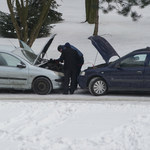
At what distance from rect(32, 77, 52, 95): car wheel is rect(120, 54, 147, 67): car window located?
2182mm

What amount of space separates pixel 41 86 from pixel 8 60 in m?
1.21

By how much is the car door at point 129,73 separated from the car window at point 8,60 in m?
2.77

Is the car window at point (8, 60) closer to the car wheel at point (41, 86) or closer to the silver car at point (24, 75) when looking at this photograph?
the silver car at point (24, 75)

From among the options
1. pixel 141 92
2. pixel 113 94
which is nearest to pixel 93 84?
pixel 113 94

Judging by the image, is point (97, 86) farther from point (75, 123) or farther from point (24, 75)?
point (75, 123)

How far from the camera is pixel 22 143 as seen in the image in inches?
293

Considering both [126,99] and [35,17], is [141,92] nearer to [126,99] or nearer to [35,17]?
[126,99]

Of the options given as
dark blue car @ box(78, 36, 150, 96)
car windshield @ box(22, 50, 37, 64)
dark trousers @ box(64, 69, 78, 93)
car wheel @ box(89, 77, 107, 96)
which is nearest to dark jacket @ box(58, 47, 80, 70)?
dark trousers @ box(64, 69, 78, 93)

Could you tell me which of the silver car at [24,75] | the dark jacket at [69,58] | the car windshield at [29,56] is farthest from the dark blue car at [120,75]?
the car windshield at [29,56]

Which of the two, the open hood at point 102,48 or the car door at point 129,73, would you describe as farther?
the open hood at point 102,48

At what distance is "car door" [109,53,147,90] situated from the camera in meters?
13.1

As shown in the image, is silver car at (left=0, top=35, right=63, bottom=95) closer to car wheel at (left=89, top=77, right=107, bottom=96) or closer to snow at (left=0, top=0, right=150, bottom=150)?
snow at (left=0, top=0, right=150, bottom=150)

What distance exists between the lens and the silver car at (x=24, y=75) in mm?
13594

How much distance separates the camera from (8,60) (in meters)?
13.8
